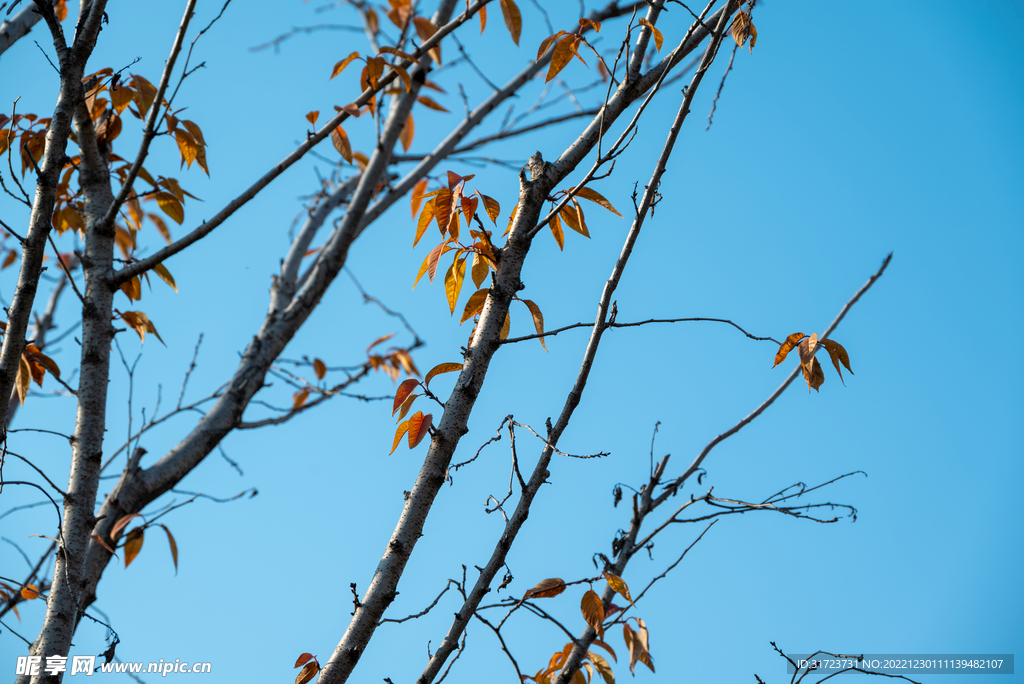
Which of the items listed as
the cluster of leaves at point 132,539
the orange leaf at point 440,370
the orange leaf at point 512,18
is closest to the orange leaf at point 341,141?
the orange leaf at point 512,18

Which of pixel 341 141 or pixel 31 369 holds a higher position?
pixel 341 141

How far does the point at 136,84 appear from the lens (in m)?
1.94

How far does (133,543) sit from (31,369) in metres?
0.70

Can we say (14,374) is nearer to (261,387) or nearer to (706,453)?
(261,387)

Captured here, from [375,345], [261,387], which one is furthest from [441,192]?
[375,345]

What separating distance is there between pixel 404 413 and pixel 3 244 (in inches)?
153

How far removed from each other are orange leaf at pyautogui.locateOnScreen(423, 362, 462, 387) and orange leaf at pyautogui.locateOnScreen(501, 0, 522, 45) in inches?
37.7

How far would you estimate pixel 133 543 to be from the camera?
6.72ft

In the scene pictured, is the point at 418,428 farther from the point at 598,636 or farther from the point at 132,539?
the point at 132,539

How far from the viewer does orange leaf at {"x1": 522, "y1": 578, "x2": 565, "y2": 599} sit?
4.45 feet

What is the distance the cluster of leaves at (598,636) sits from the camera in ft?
4.51

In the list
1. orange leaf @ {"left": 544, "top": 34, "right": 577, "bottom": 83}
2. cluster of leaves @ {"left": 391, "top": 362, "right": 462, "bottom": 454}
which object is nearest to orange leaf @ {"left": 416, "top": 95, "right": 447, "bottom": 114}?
orange leaf @ {"left": 544, "top": 34, "right": 577, "bottom": 83}

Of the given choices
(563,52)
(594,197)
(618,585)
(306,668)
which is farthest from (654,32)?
(306,668)

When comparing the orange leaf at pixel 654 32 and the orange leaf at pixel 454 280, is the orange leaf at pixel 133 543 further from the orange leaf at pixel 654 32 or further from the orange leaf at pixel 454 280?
the orange leaf at pixel 654 32
